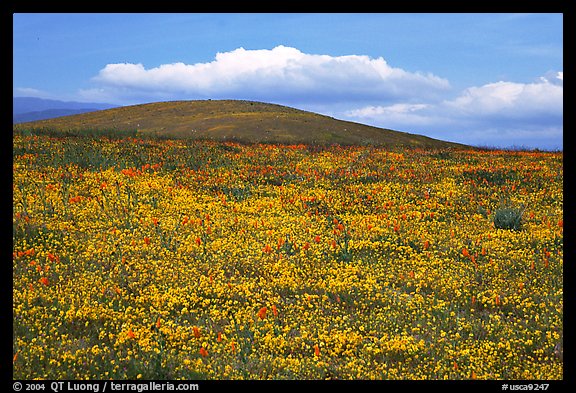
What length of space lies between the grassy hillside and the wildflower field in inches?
730

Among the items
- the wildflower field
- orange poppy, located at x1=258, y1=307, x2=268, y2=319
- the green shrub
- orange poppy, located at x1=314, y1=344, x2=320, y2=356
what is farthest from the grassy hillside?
orange poppy, located at x1=314, y1=344, x2=320, y2=356

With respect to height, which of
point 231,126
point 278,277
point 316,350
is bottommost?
point 316,350

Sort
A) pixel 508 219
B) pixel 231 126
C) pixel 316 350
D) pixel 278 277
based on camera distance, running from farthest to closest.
→ pixel 231 126
pixel 508 219
pixel 278 277
pixel 316 350

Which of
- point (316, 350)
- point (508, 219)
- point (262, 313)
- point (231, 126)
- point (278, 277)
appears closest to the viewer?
point (316, 350)

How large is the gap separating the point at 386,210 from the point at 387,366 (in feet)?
27.5

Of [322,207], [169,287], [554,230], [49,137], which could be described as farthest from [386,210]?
[49,137]

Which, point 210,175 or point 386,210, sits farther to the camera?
point 210,175

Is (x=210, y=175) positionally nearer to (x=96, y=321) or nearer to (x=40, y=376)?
(x=96, y=321)

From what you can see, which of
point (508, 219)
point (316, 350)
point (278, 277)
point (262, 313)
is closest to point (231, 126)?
point (508, 219)

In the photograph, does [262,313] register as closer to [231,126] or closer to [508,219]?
[508,219]

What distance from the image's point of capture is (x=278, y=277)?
9.44 meters

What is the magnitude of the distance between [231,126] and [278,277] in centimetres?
3639

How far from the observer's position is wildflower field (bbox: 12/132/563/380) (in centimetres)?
668
